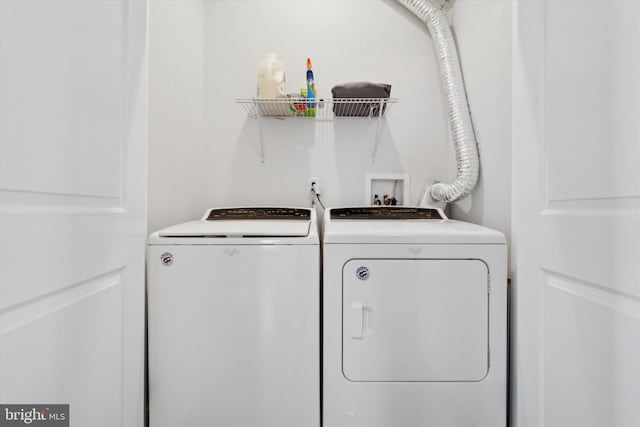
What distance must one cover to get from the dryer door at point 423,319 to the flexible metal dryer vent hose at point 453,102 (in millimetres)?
621

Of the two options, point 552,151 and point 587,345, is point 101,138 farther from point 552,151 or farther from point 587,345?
point 587,345

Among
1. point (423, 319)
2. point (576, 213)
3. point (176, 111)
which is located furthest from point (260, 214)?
point (576, 213)

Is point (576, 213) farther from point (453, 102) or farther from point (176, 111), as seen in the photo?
point (176, 111)

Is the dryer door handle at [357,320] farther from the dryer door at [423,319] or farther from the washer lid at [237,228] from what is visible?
the washer lid at [237,228]

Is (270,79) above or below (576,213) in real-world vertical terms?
above

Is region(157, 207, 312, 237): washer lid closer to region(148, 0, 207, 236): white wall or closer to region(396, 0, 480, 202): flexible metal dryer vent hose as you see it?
region(148, 0, 207, 236): white wall

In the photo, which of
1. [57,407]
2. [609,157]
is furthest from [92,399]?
[609,157]

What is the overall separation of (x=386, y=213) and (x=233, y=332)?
3.33 ft

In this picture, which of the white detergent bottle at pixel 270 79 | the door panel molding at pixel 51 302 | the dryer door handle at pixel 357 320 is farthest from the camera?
the white detergent bottle at pixel 270 79

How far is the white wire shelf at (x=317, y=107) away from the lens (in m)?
1.87

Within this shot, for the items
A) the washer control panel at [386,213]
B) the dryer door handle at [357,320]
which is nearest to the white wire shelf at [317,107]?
the washer control panel at [386,213]

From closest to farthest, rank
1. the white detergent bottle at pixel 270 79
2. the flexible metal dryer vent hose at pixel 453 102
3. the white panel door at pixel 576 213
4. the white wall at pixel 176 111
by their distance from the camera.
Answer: the white panel door at pixel 576 213 → the white wall at pixel 176 111 → the flexible metal dryer vent hose at pixel 453 102 → the white detergent bottle at pixel 270 79

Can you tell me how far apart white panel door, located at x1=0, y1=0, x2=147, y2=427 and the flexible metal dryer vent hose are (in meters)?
1.53

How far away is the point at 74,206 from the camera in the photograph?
0.92 meters
